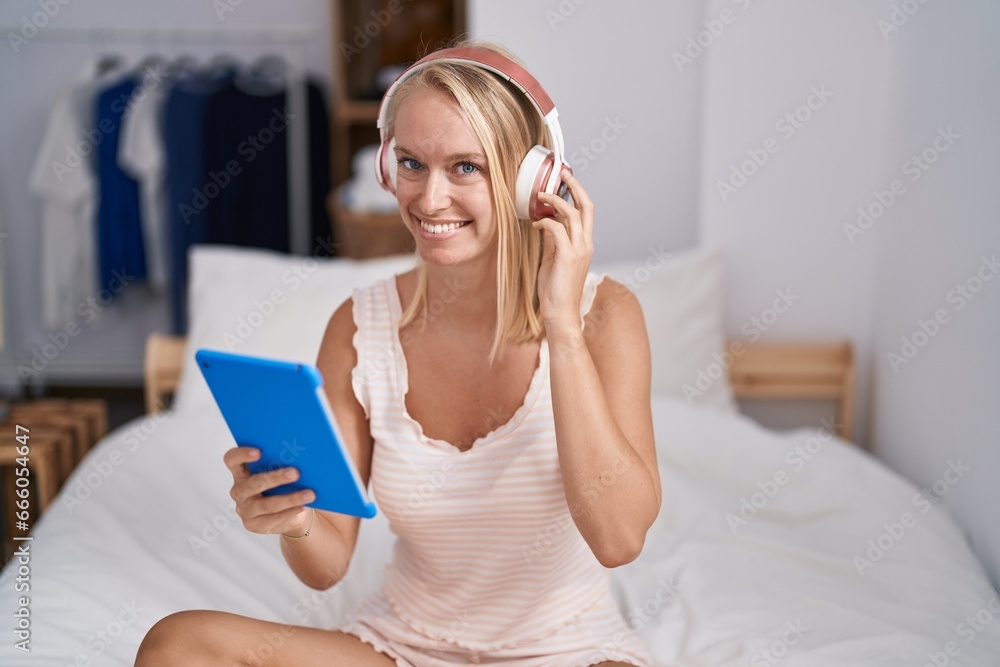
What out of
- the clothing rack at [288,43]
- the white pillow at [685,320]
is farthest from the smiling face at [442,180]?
the clothing rack at [288,43]

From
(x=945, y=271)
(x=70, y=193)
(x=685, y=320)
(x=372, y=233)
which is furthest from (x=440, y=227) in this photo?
(x=70, y=193)

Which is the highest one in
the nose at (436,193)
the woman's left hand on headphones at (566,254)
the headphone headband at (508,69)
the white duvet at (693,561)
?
the headphone headband at (508,69)

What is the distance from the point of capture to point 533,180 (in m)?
1.01

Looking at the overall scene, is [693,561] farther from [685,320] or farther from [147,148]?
[147,148]

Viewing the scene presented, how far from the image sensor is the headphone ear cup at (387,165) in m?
1.09

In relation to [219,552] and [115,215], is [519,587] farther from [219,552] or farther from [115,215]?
[115,215]

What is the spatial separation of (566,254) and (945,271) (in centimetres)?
99

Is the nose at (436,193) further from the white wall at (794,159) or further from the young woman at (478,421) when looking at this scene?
the white wall at (794,159)

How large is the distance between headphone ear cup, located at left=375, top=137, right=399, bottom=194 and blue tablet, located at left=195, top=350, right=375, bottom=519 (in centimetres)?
33

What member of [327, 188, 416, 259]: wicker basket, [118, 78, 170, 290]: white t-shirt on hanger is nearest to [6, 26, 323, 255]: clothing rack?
[118, 78, 170, 290]: white t-shirt on hanger

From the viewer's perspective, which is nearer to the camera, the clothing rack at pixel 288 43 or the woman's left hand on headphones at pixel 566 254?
the woman's left hand on headphones at pixel 566 254

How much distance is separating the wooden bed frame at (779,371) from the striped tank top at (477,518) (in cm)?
115

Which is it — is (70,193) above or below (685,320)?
above

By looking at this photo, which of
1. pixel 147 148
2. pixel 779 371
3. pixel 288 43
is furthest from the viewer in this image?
pixel 288 43
